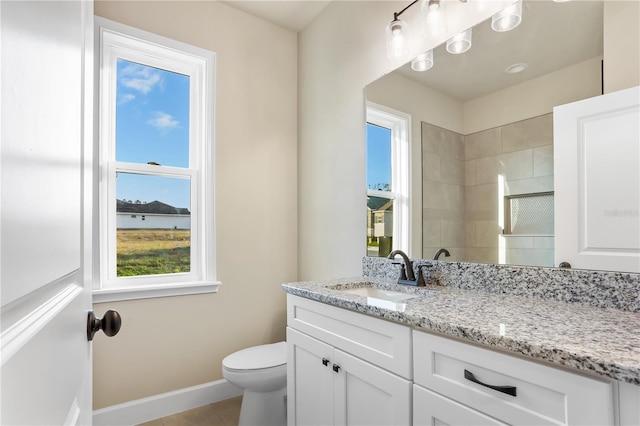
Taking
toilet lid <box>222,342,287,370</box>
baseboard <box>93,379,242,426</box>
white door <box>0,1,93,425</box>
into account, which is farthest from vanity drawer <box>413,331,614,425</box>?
baseboard <box>93,379,242,426</box>

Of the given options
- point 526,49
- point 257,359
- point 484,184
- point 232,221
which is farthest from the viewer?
point 232,221

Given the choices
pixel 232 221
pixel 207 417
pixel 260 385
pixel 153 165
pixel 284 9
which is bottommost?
pixel 207 417

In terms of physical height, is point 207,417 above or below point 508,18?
below

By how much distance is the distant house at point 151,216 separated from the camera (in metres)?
2.18

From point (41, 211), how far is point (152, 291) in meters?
1.99

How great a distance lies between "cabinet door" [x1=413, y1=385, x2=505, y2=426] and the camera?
903 mm

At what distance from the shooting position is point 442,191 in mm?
1712

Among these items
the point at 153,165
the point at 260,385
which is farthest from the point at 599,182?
the point at 153,165

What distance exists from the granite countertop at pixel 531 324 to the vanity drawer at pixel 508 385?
39mm

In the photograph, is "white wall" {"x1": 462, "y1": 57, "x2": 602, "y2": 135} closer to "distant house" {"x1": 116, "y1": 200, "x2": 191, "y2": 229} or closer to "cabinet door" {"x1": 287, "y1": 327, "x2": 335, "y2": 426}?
"cabinet door" {"x1": 287, "y1": 327, "x2": 335, "y2": 426}

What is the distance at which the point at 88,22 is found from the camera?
2.50ft

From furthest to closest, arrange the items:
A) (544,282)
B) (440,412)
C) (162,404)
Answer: (162,404) < (544,282) < (440,412)

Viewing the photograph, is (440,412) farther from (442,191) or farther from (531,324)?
(442,191)

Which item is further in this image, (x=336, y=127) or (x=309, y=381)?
(x=336, y=127)
